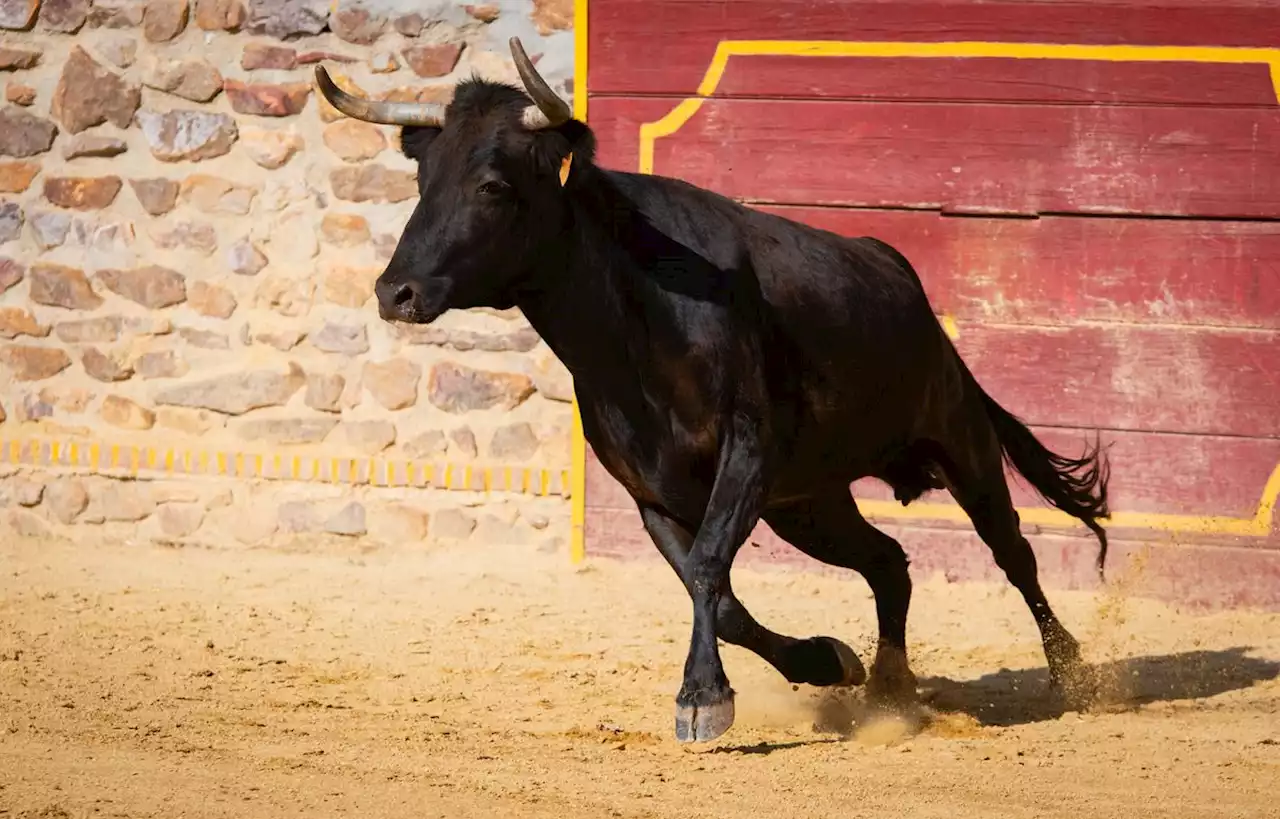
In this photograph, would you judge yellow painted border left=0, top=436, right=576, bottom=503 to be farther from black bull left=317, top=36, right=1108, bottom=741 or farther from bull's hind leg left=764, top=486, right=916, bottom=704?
black bull left=317, top=36, right=1108, bottom=741

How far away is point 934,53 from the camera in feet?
23.9

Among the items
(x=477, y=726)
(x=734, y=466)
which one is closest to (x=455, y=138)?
(x=734, y=466)

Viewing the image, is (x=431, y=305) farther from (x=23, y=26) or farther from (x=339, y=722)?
(x=23, y=26)

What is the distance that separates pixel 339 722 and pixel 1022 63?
12.4ft

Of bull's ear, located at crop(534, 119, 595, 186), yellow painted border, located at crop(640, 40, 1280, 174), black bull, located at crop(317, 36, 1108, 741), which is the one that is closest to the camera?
black bull, located at crop(317, 36, 1108, 741)

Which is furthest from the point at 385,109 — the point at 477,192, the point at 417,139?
the point at 477,192

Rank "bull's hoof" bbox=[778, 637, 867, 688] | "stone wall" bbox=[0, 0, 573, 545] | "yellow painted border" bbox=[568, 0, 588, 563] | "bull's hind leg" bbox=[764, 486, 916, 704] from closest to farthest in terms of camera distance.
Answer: "bull's hoof" bbox=[778, 637, 867, 688], "bull's hind leg" bbox=[764, 486, 916, 704], "yellow painted border" bbox=[568, 0, 588, 563], "stone wall" bbox=[0, 0, 573, 545]

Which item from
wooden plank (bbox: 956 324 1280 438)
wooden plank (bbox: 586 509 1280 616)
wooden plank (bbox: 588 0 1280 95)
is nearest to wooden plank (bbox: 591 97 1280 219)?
wooden plank (bbox: 588 0 1280 95)

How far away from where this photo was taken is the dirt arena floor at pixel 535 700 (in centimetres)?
428

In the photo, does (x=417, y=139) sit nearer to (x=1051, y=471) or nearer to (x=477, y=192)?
(x=477, y=192)

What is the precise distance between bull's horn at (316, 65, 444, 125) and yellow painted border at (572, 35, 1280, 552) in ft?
8.24

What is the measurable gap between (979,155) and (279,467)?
3137mm

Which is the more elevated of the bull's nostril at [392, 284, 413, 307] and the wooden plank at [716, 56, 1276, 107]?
the wooden plank at [716, 56, 1276, 107]

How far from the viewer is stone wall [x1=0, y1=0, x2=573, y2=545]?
7629mm
